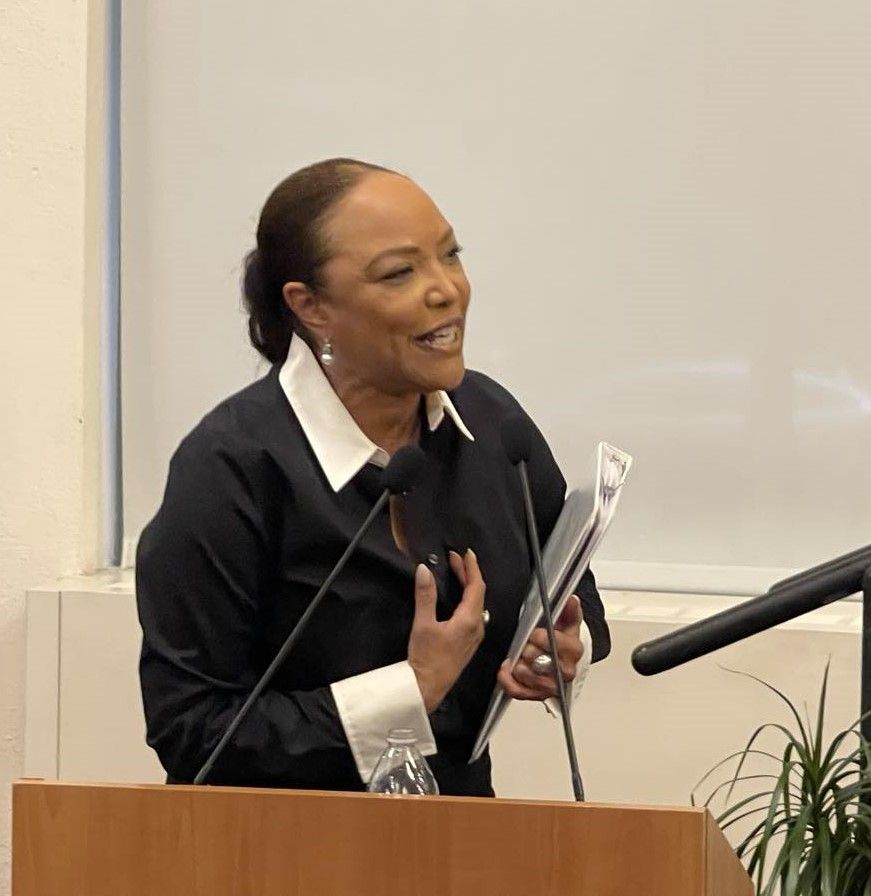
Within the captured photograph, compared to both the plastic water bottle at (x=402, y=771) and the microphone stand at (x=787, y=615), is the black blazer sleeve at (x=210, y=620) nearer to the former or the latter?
the plastic water bottle at (x=402, y=771)

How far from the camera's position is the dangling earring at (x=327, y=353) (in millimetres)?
1809

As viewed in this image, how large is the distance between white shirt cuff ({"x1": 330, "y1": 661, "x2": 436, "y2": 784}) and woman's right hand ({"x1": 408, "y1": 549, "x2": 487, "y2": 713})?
0.01m

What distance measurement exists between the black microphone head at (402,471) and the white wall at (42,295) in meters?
1.55

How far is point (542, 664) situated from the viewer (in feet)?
5.57

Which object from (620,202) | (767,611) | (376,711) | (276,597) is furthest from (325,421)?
(620,202)

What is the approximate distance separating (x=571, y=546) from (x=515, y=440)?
13cm

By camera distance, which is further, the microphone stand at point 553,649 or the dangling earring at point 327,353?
the dangling earring at point 327,353

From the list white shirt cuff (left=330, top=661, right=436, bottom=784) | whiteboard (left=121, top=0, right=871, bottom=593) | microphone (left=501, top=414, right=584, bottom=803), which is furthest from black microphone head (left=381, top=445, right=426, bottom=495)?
whiteboard (left=121, top=0, right=871, bottom=593)

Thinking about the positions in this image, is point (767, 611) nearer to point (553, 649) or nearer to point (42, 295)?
point (553, 649)

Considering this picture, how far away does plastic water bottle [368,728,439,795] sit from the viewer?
160 cm

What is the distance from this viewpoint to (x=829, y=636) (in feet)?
8.39

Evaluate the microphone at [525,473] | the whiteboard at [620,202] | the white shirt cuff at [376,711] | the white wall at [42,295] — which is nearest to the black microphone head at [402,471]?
the microphone at [525,473]

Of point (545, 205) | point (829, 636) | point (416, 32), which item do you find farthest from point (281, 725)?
point (416, 32)

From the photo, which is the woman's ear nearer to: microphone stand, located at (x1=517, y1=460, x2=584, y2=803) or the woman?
the woman
